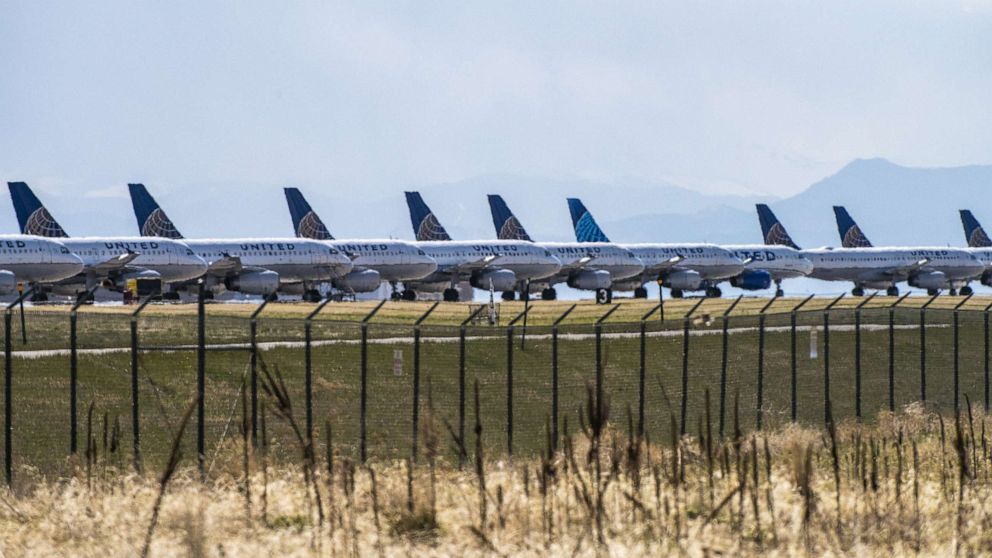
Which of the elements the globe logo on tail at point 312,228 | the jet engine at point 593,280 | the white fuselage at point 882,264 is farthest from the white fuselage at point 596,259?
the white fuselage at point 882,264

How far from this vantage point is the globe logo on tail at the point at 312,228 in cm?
10256

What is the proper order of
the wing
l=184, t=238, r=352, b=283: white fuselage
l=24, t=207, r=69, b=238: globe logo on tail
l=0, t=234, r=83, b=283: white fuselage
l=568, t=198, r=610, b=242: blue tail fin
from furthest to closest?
1. l=568, t=198, r=610, b=242: blue tail fin
2. l=24, t=207, r=69, b=238: globe logo on tail
3. l=184, t=238, r=352, b=283: white fuselage
4. the wing
5. l=0, t=234, r=83, b=283: white fuselage

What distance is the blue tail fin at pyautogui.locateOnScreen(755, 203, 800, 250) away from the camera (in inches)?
5054

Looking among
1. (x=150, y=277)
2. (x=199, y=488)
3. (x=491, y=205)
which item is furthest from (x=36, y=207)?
(x=199, y=488)

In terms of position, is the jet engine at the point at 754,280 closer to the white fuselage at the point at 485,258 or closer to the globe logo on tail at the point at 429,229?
the white fuselage at the point at 485,258

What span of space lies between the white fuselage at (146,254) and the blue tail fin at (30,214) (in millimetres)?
8732

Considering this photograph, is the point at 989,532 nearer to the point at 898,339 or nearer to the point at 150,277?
the point at 898,339

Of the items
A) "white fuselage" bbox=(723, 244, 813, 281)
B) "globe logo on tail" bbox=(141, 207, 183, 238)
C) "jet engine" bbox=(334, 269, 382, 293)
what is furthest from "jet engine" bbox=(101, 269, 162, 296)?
"white fuselage" bbox=(723, 244, 813, 281)

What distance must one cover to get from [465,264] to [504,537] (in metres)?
80.1

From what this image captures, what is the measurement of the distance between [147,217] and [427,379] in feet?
258

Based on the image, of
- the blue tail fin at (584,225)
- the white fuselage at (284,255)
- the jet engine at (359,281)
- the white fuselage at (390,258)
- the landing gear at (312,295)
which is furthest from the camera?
the blue tail fin at (584,225)

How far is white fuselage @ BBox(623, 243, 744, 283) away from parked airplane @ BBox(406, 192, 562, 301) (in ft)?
30.7

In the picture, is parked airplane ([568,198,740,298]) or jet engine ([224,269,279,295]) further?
parked airplane ([568,198,740,298])

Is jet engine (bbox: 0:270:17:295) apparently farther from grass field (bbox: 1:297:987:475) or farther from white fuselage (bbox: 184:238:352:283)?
grass field (bbox: 1:297:987:475)
